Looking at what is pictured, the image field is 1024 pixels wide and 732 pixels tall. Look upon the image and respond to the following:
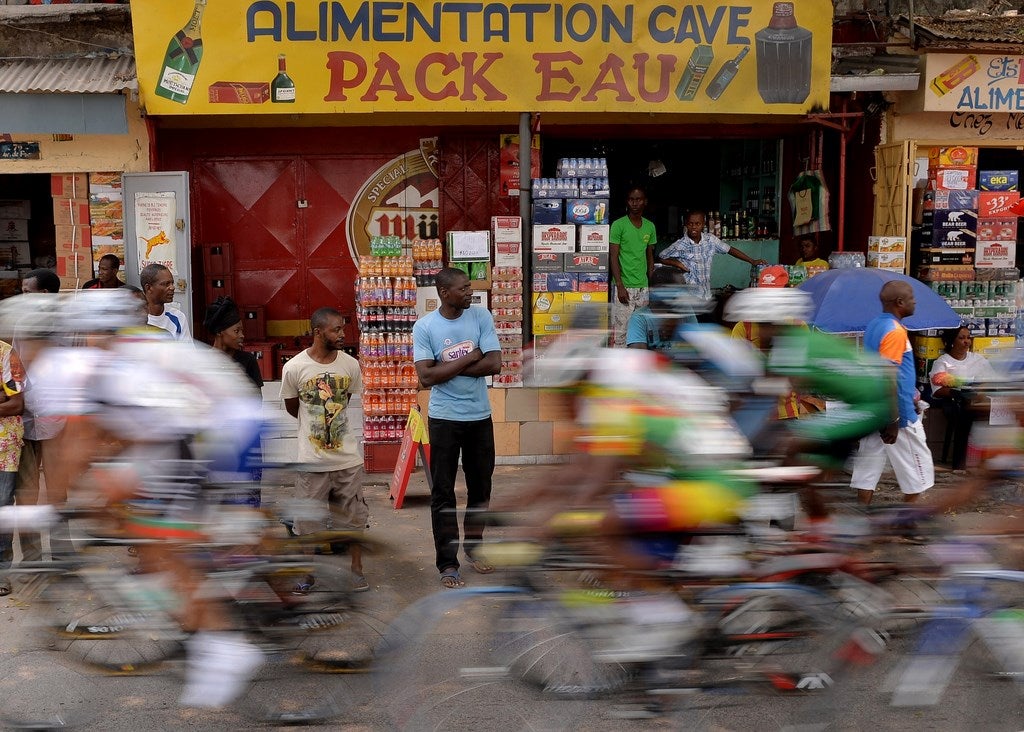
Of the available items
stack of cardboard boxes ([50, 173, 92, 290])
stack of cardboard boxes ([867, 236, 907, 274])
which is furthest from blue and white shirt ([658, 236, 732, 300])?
stack of cardboard boxes ([50, 173, 92, 290])

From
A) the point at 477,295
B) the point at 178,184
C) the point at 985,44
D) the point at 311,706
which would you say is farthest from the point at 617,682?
the point at 985,44

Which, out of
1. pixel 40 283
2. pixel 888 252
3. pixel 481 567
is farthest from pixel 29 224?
pixel 888 252

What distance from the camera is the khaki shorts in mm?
6090

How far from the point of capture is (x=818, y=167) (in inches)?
418

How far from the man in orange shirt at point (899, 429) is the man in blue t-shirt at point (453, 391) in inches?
98.1

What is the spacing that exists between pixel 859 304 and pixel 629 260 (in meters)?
2.78

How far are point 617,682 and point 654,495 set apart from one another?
780 mm

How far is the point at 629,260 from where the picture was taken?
33.3 feet

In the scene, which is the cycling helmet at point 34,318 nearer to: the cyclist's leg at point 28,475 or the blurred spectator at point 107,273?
the cyclist's leg at point 28,475

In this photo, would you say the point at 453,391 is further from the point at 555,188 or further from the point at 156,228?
the point at 156,228

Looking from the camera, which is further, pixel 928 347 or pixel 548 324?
pixel 928 347

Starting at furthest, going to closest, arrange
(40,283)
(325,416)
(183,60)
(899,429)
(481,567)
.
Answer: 1. (183,60)
2. (899,429)
3. (40,283)
4. (481,567)
5. (325,416)

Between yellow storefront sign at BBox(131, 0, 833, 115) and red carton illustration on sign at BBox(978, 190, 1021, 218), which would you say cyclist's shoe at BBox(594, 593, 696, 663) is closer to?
yellow storefront sign at BBox(131, 0, 833, 115)

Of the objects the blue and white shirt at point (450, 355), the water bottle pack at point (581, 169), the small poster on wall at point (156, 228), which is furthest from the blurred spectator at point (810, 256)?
the small poster on wall at point (156, 228)
